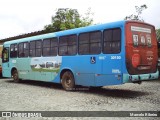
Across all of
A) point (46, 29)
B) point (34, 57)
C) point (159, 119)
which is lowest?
point (159, 119)

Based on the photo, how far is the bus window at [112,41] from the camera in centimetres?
1098

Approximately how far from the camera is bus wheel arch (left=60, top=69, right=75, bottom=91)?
43.8ft

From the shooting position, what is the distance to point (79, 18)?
3291 cm

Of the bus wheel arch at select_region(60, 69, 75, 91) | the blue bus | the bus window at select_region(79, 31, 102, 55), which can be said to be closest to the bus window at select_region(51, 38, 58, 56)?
the blue bus

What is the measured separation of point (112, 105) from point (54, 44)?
6120 mm

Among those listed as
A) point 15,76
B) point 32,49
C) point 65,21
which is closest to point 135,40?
point 32,49

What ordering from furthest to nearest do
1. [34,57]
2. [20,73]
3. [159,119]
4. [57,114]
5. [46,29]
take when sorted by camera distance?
1. [46,29]
2. [20,73]
3. [34,57]
4. [57,114]
5. [159,119]

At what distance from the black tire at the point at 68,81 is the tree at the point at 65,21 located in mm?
16438

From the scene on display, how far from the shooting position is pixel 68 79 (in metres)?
13.7

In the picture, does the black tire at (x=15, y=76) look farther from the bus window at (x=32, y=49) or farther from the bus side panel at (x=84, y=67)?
the bus side panel at (x=84, y=67)

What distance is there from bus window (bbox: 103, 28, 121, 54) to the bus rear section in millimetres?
365

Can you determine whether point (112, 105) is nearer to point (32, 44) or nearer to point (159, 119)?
point (159, 119)

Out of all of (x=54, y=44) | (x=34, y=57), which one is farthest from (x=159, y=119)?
(x=34, y=57)

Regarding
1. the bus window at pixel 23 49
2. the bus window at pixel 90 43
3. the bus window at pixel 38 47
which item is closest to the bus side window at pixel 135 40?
the bus window at pixel 90 43
